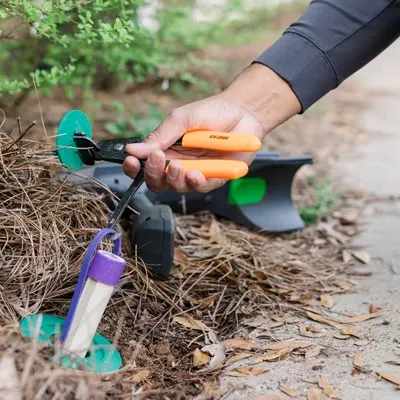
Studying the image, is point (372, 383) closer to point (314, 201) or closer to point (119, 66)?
point (314, 201)

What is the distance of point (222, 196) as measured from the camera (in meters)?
2.15

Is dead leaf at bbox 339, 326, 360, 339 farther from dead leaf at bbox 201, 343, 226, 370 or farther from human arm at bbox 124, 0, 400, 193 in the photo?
human arm at bbox 124, 0, 400, 193

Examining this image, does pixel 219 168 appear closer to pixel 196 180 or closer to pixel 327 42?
pixel 196 180

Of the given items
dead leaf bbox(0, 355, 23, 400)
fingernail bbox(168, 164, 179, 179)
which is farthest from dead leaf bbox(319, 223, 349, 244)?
dead leaf bbox(0, 355, 23, 400)

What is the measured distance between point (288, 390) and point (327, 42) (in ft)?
3.09

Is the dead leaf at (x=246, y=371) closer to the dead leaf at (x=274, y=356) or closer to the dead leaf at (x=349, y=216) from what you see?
the dead leaf at (x=274, y=356)

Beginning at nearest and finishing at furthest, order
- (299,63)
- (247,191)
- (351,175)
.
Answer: (299,63) → (247,191) → (351,175)

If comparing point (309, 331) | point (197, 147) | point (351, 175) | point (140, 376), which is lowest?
point (140, 376)

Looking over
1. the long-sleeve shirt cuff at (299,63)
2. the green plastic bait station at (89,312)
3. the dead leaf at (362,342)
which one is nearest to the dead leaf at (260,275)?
the dead leaf at (362,342)

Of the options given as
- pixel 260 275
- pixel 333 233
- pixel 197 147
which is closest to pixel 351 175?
pixel 333 233

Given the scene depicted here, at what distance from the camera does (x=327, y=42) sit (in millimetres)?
1727

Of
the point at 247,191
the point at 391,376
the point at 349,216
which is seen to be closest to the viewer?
the point at 391,376

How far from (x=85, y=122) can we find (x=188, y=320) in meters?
0.54

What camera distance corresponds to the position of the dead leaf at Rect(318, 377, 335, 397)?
1220 millimetres
